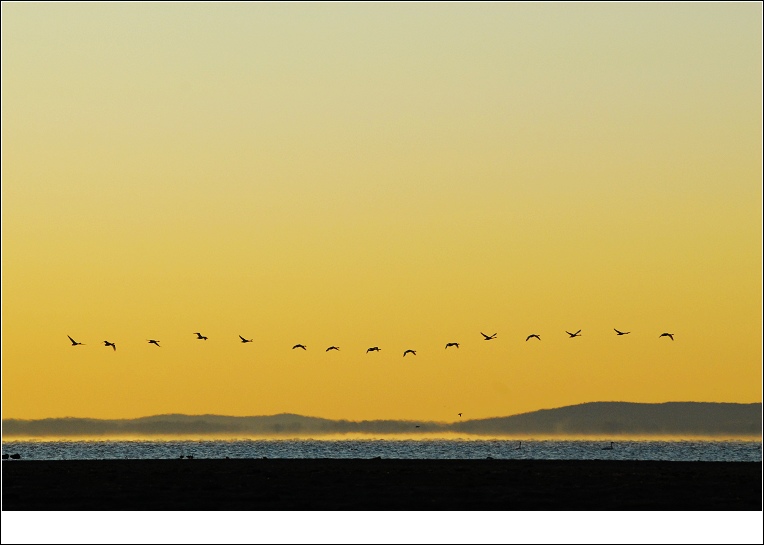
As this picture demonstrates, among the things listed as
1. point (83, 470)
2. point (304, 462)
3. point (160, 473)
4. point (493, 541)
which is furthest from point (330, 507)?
point (304, 462)

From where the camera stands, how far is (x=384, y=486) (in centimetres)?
7612

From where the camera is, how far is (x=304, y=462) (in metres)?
107

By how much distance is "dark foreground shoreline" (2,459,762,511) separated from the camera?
63.8m

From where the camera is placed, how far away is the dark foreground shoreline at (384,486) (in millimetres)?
63812

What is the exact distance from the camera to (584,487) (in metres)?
75.4

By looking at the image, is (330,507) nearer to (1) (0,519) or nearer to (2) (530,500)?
(2) (530,500)

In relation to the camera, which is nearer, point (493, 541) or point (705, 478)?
point (493, 541)

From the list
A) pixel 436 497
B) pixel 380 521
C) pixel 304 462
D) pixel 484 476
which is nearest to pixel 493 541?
pixel 380 521

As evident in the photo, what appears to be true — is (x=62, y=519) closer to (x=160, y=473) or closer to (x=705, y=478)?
(x=160, y=473)

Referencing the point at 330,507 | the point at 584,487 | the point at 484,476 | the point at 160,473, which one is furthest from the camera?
the point at 160,473

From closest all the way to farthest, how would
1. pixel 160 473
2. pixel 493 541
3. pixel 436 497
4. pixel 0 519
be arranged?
pixel 493 541 → pixel 0 519 → pixel 436 497 → pixel 160 473

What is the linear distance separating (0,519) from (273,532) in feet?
37.2

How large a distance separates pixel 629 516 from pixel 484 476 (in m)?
27.0

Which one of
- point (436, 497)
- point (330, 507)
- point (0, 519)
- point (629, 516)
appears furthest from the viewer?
point (436, 497)
